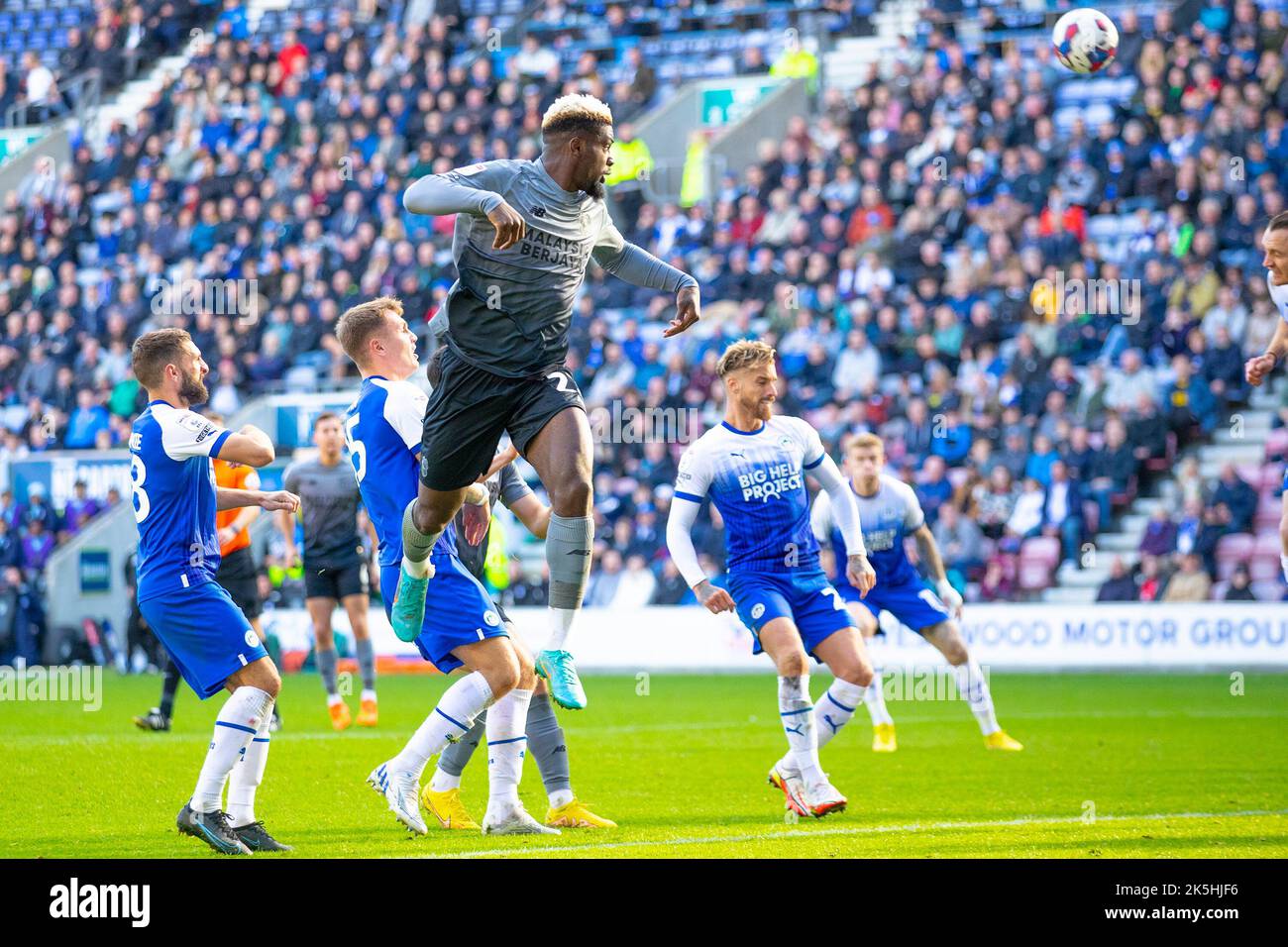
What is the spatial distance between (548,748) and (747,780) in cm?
248

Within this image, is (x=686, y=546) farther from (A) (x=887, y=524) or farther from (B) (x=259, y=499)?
(A) (x=887, y=524)

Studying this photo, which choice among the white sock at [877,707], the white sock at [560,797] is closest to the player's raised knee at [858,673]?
the white sock at [560,797]

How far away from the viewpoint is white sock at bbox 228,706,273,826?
826cm

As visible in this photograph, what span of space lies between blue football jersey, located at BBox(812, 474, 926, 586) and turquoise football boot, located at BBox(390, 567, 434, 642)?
462 centimetres

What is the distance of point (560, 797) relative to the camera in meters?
9.17

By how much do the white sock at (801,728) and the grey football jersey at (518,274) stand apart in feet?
8.35

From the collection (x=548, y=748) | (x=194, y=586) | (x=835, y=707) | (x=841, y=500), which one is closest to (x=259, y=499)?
(x=194, y=586)

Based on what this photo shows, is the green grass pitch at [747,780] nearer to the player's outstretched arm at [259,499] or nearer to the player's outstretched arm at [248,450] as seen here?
the player's outstretched arm at [259,499]

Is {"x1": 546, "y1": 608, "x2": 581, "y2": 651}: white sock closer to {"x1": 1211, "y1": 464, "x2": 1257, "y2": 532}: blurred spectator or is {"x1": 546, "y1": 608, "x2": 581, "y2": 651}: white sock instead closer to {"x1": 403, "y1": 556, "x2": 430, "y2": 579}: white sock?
{"x1": 403, "y1": 556, "x2": 430, "y2": 579}: white sock

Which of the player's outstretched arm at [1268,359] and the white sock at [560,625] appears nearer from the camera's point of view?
the white sock at [560,625]

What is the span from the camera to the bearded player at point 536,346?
7.62 meters

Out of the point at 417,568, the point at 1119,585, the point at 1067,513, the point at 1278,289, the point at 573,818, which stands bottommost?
the point at 573,818

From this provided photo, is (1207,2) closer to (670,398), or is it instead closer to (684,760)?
(670,398)

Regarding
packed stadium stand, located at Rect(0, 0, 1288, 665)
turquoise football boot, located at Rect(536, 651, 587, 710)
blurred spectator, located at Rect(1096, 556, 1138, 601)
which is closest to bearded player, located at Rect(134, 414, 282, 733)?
turquoise football boot, located at Rect(536, 651, 587, 710)
